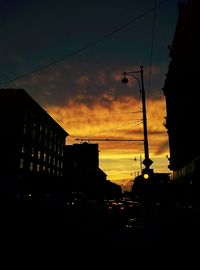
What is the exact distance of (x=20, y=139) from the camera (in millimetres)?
57781

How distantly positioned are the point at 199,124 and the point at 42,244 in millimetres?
22082

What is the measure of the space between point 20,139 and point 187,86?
116 feet

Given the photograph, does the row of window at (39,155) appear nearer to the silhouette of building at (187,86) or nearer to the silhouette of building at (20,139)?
the silhouette of building at (20,139)

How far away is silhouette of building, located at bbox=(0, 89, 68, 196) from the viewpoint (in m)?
55.3

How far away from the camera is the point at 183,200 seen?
1307 inches

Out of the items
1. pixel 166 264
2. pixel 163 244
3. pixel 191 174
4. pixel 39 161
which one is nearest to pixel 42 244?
pixel 163 244

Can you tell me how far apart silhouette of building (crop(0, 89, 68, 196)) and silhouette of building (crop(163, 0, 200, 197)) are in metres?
28.4

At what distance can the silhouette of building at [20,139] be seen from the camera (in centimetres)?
5528

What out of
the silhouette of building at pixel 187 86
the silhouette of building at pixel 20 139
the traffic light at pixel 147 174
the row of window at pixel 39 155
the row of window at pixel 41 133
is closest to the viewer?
the traffic light at pixel 147 174

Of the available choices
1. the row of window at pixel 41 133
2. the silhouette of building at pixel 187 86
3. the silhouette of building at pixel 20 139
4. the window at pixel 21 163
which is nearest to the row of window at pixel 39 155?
the silhouette of building at pixel 20 139

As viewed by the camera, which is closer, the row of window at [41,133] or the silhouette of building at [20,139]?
the silhouette of building at [20,139]

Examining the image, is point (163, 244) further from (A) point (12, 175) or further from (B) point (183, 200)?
(A) point (12, 175)

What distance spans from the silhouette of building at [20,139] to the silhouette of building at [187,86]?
28444 mm

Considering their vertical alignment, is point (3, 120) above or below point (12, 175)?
above
